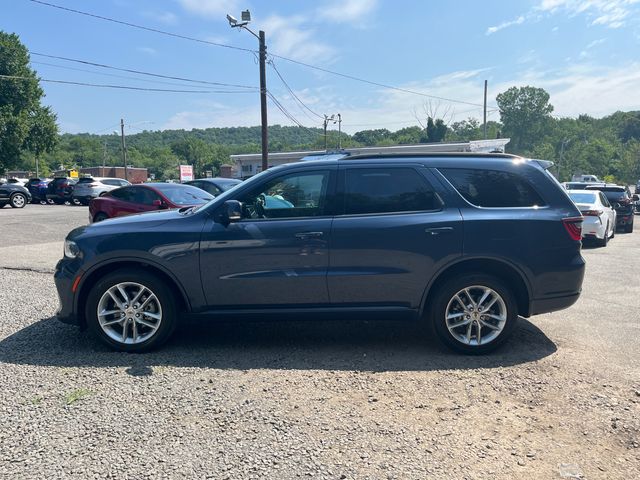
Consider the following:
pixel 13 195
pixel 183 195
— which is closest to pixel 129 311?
pixel 183 195

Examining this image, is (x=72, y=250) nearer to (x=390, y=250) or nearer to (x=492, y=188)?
(x=390, y=250)

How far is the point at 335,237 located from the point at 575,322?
3.12 meters

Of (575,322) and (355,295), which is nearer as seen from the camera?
(355,295)

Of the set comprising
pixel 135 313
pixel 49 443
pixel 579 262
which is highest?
pixel 579 262

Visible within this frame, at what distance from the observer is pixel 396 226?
4219 millimetres

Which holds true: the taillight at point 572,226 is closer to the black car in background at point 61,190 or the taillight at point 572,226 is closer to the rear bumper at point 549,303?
the rear bumper at point 549,303

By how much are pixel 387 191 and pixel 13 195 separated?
81.7ft

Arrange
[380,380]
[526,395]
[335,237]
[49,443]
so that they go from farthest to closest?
[335,237] → [380,380] → [526,395] → [49,443]

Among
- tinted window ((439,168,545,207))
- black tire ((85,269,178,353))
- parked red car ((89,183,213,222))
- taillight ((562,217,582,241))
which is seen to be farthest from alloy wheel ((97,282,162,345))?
parked red car ((89,183,213,222))

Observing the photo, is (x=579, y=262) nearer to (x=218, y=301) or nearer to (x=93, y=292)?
(x=218, y=301)

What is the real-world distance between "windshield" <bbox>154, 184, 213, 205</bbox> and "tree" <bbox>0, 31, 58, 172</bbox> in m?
32.2

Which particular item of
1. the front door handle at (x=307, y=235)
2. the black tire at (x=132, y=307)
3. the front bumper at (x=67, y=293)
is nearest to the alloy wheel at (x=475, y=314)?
the front door handle at (x=307, y=235)

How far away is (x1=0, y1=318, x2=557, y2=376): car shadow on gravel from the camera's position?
4.11 meters

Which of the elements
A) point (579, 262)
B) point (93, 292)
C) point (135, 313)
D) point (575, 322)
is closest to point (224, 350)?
point (135, 313)
